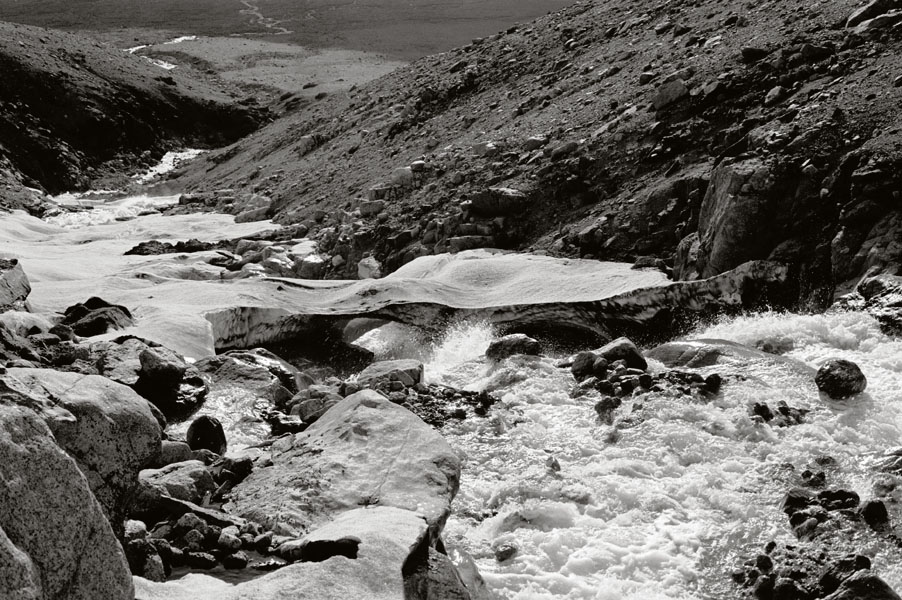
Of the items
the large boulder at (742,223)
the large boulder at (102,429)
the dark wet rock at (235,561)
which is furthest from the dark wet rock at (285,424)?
the large boulder at (742,223)

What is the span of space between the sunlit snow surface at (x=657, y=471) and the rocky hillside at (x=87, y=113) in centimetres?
1939

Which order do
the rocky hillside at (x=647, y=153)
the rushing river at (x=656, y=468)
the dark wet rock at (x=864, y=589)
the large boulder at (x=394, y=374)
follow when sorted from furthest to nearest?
the rocky hillside at (x=647, y=153) < the large boulder at (x=394, y=374) < the rushing river at (x=656, y=468) < the dark wet rock at (x=864, y=589)

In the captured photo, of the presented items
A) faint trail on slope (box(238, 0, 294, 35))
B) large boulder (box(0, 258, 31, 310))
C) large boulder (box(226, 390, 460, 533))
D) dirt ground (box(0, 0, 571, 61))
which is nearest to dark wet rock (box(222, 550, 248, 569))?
large boulder (box(226, 390, 460, 533))

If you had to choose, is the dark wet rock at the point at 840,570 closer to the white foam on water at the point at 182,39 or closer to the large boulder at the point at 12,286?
the large boulder at the point at 12,286

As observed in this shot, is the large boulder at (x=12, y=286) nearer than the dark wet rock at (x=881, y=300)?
No

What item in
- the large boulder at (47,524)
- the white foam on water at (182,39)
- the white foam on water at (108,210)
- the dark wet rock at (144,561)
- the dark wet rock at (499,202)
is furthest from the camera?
the white foam on water at (182,39)

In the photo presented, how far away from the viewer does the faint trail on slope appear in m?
60.8

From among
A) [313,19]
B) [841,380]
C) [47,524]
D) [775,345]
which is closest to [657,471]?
[841,380]

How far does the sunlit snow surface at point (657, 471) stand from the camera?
21.5 feet

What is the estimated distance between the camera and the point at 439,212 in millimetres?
15867

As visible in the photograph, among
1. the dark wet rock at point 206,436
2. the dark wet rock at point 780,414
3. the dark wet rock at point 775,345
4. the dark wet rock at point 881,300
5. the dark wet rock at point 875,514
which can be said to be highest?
the dark wet rock at point 881,300

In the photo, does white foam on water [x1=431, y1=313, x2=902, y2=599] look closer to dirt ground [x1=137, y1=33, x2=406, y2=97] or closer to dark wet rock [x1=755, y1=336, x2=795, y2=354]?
dark wet rock [x1=755, y1=336, x2=795, y2=354]

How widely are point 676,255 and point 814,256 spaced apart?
1861 mm

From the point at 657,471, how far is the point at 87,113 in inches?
1074
